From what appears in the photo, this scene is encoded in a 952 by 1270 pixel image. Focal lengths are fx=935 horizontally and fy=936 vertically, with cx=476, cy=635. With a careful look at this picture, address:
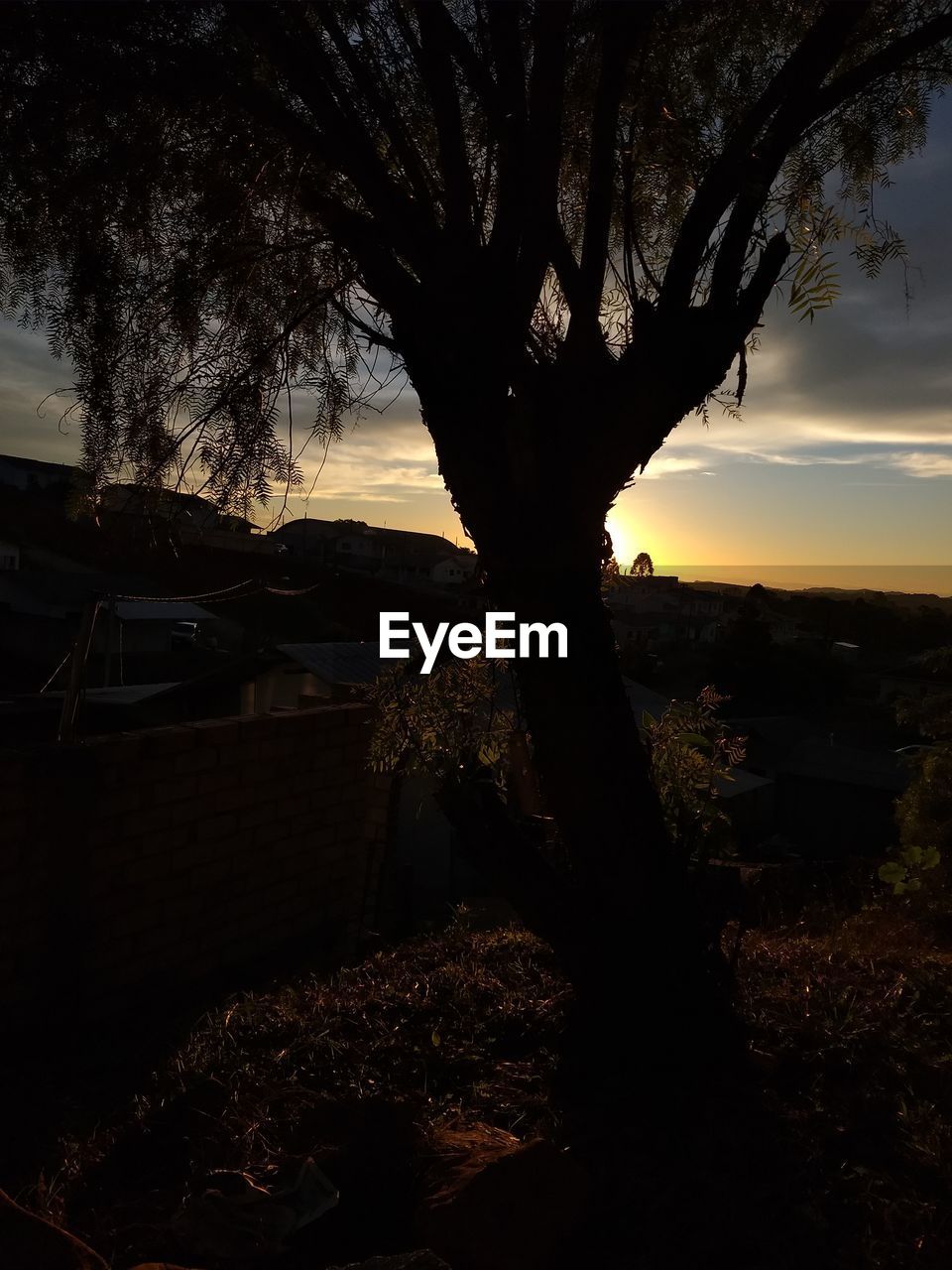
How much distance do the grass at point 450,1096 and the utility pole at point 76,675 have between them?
184 centimetres

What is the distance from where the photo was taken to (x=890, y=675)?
40500mm

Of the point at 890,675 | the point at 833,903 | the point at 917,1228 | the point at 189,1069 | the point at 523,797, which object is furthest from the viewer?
the point at 890,675

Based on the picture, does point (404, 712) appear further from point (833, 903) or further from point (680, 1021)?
point (833, 903)

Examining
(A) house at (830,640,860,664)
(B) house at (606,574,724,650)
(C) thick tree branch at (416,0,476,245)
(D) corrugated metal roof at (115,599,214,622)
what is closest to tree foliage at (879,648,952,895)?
(C) thick tree branch at (416,0,476,245)

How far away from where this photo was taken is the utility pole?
548 cm

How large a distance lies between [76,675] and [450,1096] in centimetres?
346

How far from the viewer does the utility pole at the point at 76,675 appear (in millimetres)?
5480

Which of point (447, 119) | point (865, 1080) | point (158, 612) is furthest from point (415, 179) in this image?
point (158, 612)

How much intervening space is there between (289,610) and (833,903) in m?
40.4

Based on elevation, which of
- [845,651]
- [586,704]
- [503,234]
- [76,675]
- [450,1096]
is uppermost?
[503,234]

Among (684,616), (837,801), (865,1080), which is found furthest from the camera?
(684,616)

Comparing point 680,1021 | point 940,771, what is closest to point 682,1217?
point 680,1021

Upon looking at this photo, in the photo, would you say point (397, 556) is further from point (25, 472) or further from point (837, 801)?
point (837, 801)

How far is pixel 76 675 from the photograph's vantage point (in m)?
5.61
